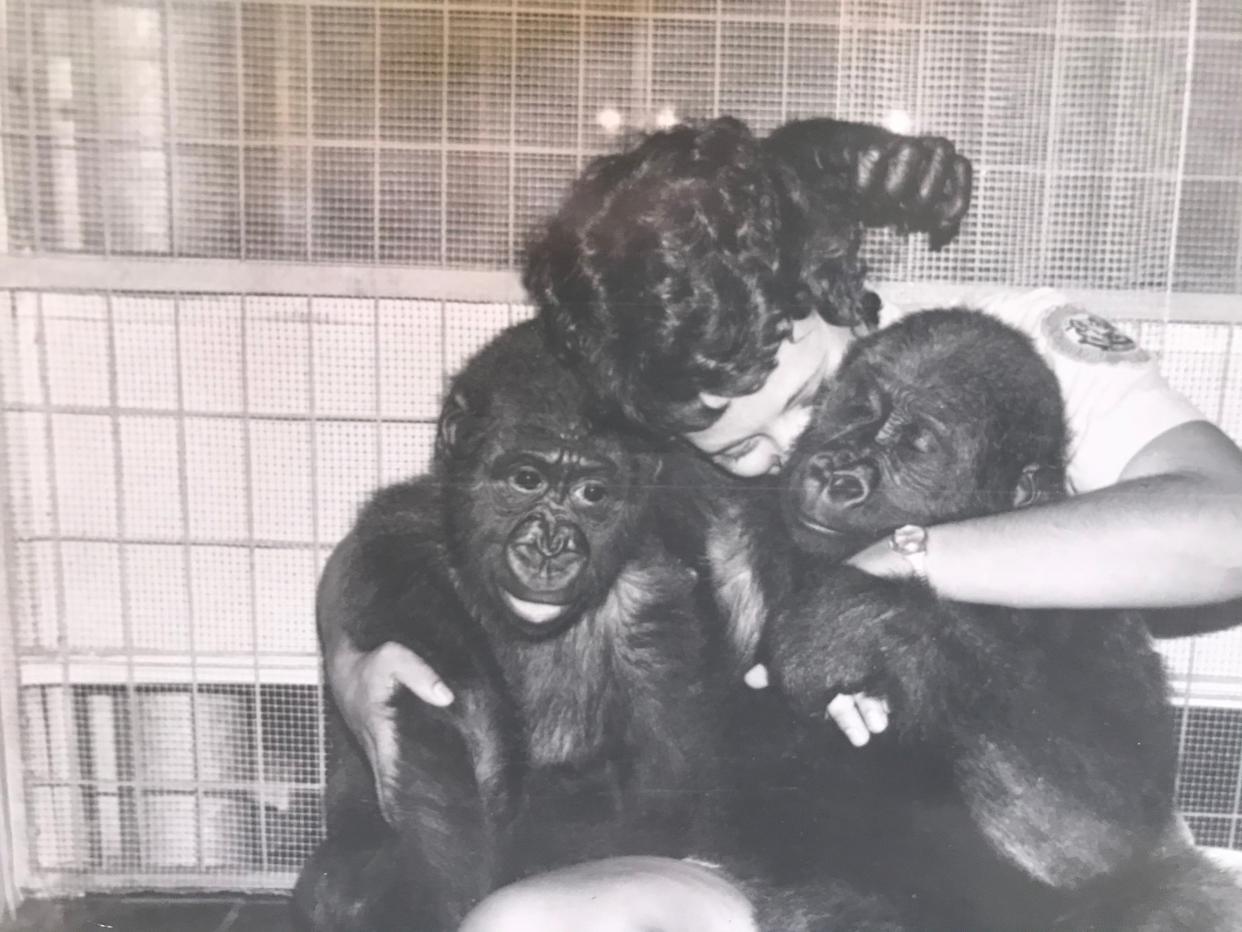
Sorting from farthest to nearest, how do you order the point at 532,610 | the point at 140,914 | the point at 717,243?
1. the point at 140,914
2. the point at 532,610
3. the point at 717,243

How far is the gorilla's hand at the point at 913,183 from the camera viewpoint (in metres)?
1.70

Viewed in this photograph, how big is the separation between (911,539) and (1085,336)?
46 cm

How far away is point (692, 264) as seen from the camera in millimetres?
1676

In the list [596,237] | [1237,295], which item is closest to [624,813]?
[596,237]

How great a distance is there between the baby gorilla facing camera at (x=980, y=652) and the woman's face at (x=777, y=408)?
0.03 meters

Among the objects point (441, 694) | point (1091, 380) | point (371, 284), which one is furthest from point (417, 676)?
point (1091, 380)

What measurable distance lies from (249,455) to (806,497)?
3.28ft

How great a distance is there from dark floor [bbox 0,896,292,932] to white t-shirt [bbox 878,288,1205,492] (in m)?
1.62

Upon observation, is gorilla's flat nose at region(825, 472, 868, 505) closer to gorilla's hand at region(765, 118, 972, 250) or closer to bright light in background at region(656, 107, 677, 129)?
gorilla's hand at region(765, 118, 972, 250)

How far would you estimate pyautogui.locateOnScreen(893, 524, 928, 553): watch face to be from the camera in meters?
1.73

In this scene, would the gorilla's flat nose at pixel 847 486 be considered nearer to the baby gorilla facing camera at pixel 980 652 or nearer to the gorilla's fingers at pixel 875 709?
the baby gorilla facing camera at pixel 980 652

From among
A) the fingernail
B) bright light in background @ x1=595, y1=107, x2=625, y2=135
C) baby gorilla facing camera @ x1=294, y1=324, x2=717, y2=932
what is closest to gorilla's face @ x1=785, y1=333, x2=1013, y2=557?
baby gorilla facing camera @ x1=294, y1=324, x2=717, y2=932

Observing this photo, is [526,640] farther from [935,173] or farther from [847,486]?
[935,173]

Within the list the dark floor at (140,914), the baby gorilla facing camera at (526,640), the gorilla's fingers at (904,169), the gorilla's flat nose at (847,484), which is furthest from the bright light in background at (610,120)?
the dark floor at (140,914)
